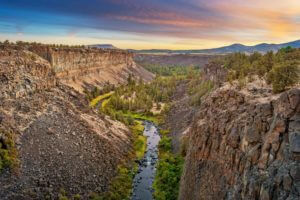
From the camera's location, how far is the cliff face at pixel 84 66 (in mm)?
111875

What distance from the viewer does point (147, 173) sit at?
185 ft

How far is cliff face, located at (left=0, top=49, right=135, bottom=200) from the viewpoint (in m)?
42.0

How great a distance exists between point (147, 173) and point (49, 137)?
1847 cm

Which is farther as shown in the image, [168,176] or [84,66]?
[84,66]

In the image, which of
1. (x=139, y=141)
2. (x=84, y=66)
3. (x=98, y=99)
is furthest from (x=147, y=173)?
(x=84, y=66)

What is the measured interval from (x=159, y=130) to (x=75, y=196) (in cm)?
4432

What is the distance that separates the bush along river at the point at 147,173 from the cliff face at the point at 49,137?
430 cm

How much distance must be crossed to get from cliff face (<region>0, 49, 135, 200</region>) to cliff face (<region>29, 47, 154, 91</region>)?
141 feet

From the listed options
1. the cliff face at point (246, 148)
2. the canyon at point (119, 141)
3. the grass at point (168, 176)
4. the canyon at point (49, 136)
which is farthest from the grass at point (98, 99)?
the cliff face at point (246, 148)

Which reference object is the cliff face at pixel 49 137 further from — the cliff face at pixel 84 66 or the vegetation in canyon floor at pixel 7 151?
the cliff face at pixel 84 66

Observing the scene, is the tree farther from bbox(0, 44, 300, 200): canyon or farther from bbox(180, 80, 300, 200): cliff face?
bbox(180, 80, 300, 200): cliff face

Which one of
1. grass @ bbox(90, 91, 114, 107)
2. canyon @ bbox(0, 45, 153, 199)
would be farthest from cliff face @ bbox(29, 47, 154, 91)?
canyon @ bbox(0, 45, 153, 199)

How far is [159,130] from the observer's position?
84.5m

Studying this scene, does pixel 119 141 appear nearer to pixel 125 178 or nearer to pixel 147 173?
pixel 147 173
